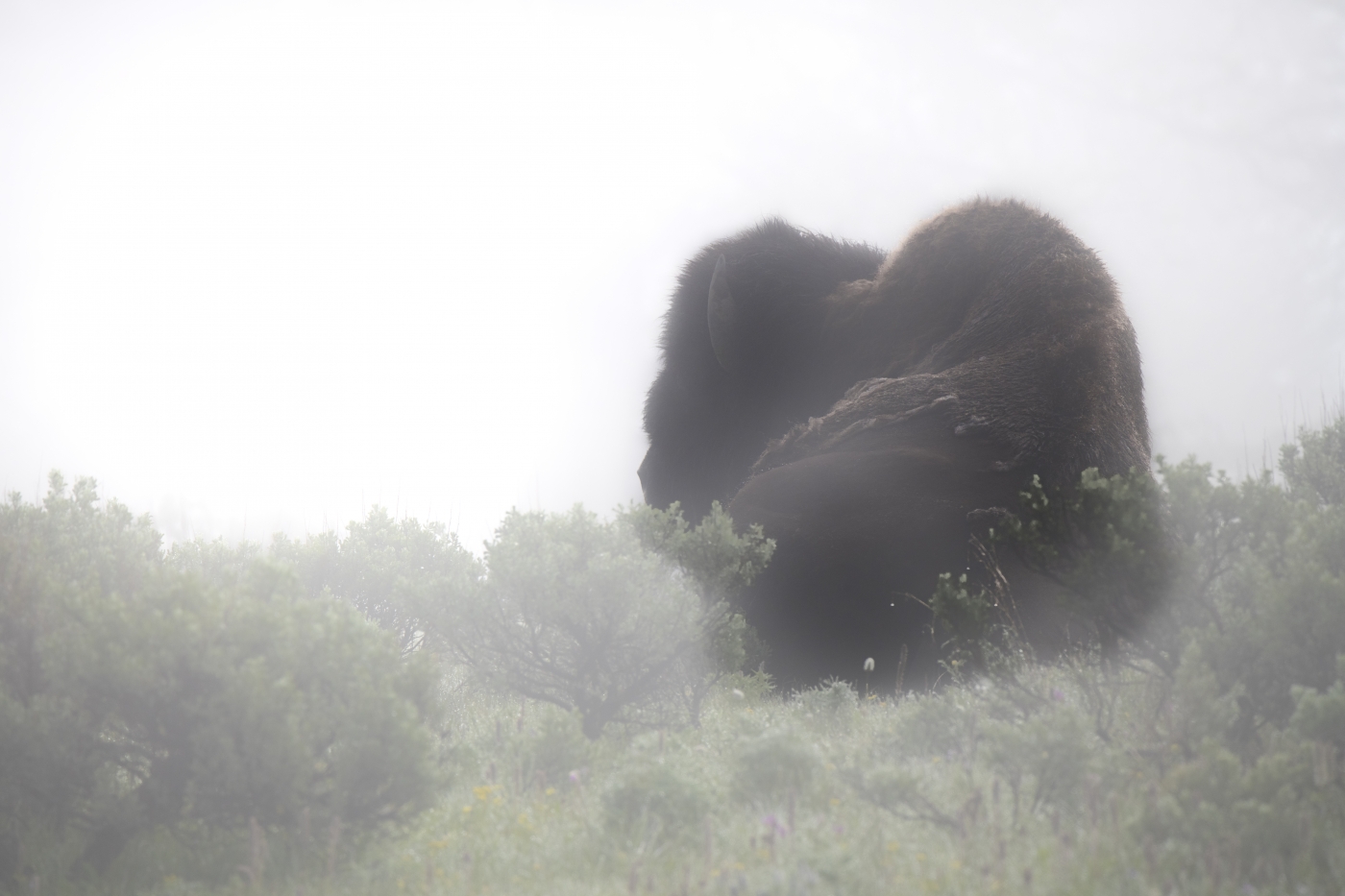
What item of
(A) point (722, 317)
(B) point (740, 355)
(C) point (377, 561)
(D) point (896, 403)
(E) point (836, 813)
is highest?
(A) point (722, 317)

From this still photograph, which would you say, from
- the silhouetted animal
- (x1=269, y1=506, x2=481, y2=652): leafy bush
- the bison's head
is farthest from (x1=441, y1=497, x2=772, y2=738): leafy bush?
the bison's head

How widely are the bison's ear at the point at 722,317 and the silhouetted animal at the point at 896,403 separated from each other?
0.04 ft

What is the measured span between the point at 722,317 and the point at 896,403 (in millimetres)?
2624

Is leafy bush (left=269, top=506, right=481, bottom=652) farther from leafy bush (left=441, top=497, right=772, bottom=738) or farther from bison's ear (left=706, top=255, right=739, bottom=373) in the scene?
bison's ear (left=706, top=255, right=739, bottom=373)

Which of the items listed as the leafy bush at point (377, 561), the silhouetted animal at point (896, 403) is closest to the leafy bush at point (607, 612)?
the silhouetted animal at point (896, 403)

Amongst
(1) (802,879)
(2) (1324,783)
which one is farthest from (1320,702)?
(1) (802,879)

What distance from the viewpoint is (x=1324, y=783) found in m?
2.52

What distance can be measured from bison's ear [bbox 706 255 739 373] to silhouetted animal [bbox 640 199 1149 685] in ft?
0.04

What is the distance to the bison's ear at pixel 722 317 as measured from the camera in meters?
7.58

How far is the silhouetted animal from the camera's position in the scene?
15.4 ft

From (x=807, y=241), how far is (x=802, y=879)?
6347 mm

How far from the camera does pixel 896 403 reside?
5.31m

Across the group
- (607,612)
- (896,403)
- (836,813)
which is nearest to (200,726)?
(607,612)

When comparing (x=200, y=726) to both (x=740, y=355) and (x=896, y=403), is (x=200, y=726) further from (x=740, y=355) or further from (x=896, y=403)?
(x=740, y=355)
